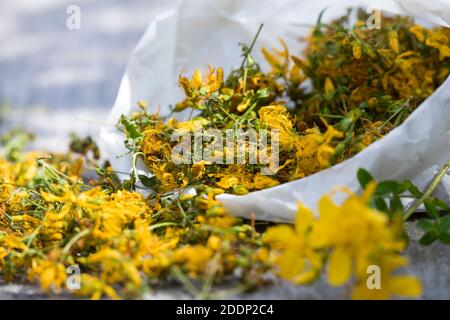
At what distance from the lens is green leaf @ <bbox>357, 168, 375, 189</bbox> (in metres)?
0.65

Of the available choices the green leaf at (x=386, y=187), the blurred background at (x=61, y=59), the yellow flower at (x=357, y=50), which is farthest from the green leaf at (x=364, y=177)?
the blurred background at (x=61, y=59)

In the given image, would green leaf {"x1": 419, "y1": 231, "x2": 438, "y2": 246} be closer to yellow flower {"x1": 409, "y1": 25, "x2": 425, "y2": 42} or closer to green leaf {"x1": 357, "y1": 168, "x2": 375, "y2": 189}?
green leaf {"x1": 357, "y1": 168, "x2": 375, "y2": 189}

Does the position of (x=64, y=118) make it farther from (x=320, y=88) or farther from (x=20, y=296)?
(x=20, y=296)

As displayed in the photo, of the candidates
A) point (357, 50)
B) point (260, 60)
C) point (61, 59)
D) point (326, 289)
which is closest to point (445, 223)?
point (326, 289)

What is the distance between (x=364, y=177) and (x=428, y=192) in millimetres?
90

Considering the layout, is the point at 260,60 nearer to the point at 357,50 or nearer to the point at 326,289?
the point at 357,50

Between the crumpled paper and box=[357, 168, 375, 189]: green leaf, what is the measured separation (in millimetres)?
56

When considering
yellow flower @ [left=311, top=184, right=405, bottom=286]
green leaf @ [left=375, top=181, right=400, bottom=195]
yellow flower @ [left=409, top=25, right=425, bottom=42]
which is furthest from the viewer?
yellow flower @ [left=409, top=25, right=425, bottom=42]

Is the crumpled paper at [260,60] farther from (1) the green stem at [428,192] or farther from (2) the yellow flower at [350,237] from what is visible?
(2) the yellow flower at [350,237]

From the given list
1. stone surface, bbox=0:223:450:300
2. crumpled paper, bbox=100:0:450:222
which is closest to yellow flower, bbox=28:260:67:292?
stone surface, bbox=0:223:450:300

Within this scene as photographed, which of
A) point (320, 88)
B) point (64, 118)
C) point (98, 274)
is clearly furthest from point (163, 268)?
point (64, 118)

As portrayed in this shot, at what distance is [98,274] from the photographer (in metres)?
0.69

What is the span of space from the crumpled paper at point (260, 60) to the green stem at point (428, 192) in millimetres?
17

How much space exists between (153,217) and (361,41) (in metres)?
0.41
